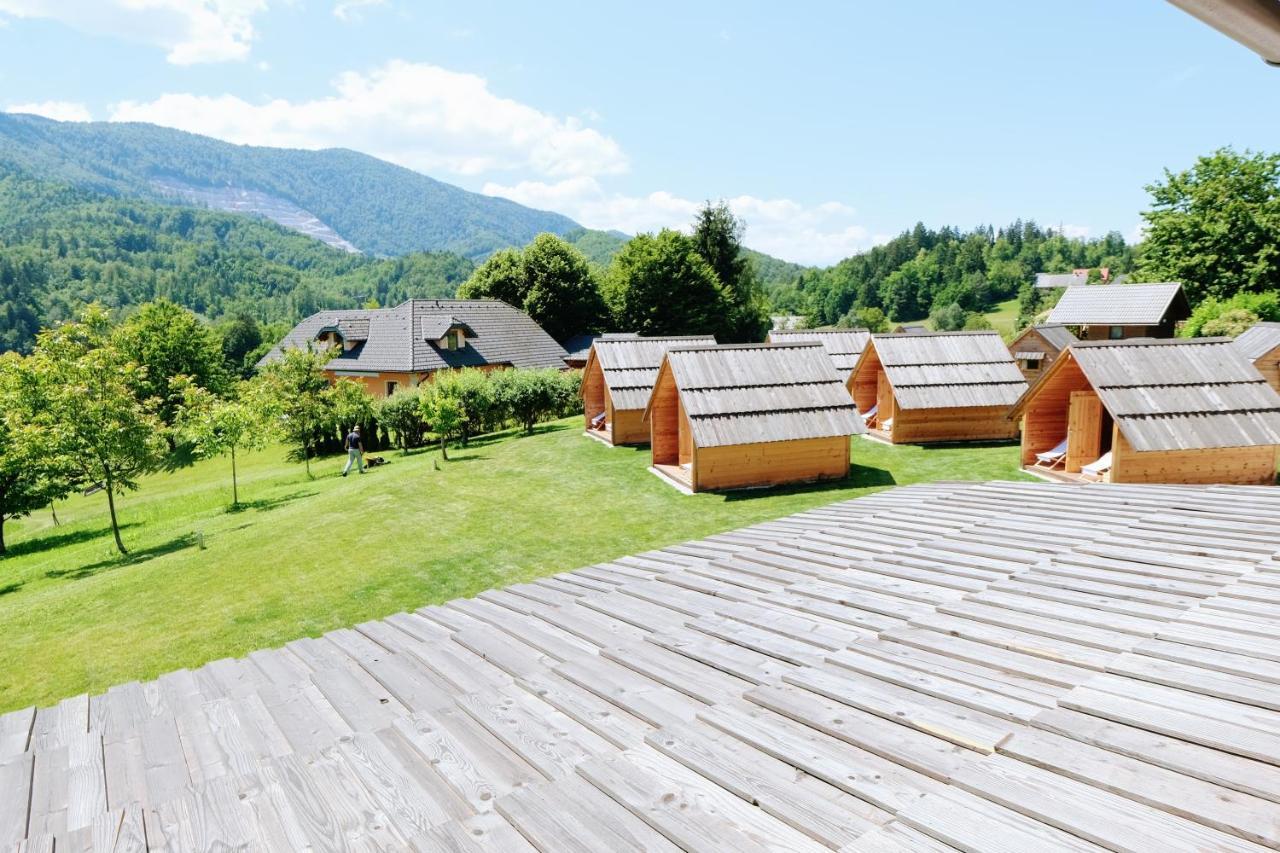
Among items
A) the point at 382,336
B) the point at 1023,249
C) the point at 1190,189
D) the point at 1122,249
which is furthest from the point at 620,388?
the point at 1122,249

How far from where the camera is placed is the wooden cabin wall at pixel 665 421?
20828 mm

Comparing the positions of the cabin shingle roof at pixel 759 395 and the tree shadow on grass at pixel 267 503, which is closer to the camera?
the cabin shingle roof at pixel 759 395

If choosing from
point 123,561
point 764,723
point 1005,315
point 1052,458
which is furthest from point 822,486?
point 1005,315

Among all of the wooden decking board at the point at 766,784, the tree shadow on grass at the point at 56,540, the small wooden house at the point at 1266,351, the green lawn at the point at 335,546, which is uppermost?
the small wooden house at the point at 1266,351

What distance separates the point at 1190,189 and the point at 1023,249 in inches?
4892

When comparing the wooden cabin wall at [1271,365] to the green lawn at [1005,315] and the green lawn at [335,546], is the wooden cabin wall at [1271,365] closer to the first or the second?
the green lawn at [335,546]

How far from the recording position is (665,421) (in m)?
21.1

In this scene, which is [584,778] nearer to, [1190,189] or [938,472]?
[938,472]

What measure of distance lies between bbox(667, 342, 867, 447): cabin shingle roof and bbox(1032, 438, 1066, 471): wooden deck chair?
5.00 m

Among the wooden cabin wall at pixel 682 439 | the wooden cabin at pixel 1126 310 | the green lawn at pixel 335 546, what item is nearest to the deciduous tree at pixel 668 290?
the wooden cabin at pixel 1126 310

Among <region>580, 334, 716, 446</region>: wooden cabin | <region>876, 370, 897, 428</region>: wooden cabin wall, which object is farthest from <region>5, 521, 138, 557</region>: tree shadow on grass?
<region>876, 370, 897, 428</region>: wooden cabin wall

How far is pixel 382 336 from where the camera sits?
148 ft

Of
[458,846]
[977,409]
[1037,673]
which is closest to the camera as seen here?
[458,846]

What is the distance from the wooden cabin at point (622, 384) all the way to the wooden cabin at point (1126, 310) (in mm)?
36246
